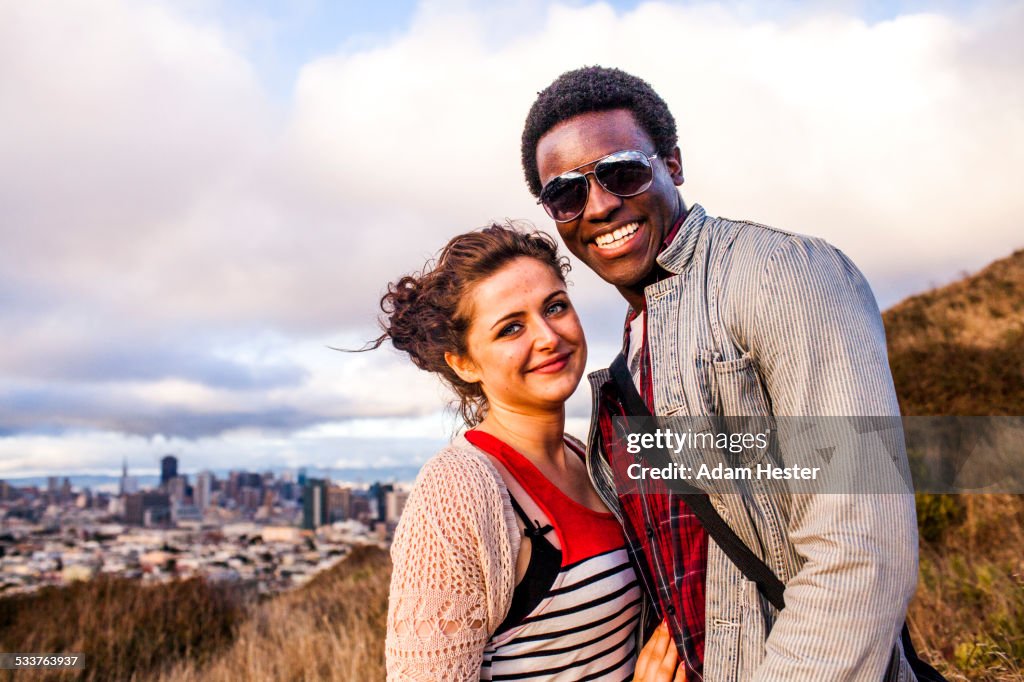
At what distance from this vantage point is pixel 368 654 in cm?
669

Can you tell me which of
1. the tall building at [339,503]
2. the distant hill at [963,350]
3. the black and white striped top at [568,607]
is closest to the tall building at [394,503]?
the tall building at [339,503]

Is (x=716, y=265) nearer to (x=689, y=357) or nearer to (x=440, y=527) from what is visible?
(x=689, y=357)

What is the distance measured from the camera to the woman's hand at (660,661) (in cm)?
217

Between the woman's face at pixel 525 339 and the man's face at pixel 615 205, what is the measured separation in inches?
14.0

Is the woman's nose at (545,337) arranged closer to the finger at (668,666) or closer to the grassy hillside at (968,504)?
the finger at (668,666)

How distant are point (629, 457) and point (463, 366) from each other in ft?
2.86

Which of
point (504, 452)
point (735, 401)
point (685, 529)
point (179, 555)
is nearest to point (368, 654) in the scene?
point (504, 452)

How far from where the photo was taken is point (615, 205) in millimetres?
2246

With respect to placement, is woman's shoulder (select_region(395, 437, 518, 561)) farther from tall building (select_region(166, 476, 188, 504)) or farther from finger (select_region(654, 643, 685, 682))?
tall building (select_region(166, 476, 188, 504))

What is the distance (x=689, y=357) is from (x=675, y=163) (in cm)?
90

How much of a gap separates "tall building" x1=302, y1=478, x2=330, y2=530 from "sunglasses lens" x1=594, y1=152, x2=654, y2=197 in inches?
739

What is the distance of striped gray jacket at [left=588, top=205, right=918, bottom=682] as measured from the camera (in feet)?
5.00

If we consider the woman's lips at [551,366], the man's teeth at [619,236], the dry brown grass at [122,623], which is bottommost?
the dry brown grass at [122,623]

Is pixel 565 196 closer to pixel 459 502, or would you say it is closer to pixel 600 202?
pixel 600 202
